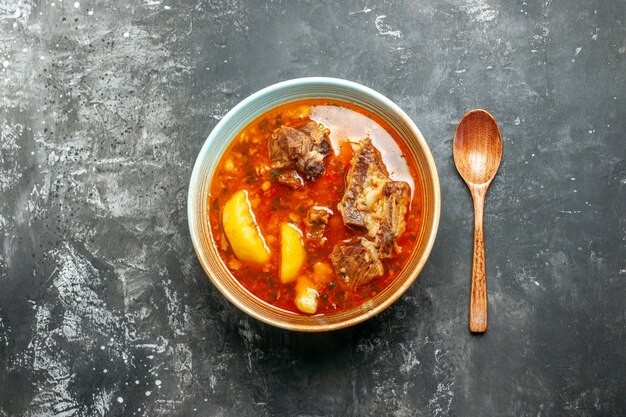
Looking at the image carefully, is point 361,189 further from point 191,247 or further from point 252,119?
point 191,247

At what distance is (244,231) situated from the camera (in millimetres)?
2812

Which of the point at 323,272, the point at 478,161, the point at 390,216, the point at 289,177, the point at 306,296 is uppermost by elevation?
the point at 478,161

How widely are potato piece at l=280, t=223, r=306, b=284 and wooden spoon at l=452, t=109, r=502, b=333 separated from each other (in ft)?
2.98

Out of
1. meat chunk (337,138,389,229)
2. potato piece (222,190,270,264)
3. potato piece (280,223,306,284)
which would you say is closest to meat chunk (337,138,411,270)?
meat chunk (337,138,389,229)

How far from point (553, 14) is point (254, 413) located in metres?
2.59

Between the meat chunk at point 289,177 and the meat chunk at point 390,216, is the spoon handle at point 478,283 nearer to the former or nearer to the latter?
the meat chunk at point 390,216

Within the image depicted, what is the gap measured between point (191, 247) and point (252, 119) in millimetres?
771

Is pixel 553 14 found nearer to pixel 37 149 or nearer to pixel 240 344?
pixel 240 344

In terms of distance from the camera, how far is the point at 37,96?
326 centimetres

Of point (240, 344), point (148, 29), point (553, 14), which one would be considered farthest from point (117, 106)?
point (553, 14)

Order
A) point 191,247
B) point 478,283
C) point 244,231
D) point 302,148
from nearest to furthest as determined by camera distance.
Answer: point 302,148 → point 244,231 → point 478,283 → point 191,247

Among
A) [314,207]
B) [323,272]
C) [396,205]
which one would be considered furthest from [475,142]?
[323,272]

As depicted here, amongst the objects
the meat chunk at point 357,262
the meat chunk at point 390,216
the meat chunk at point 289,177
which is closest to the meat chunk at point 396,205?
the meat chunk at point 390,216

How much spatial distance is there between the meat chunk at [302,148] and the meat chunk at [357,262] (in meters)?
0.38
